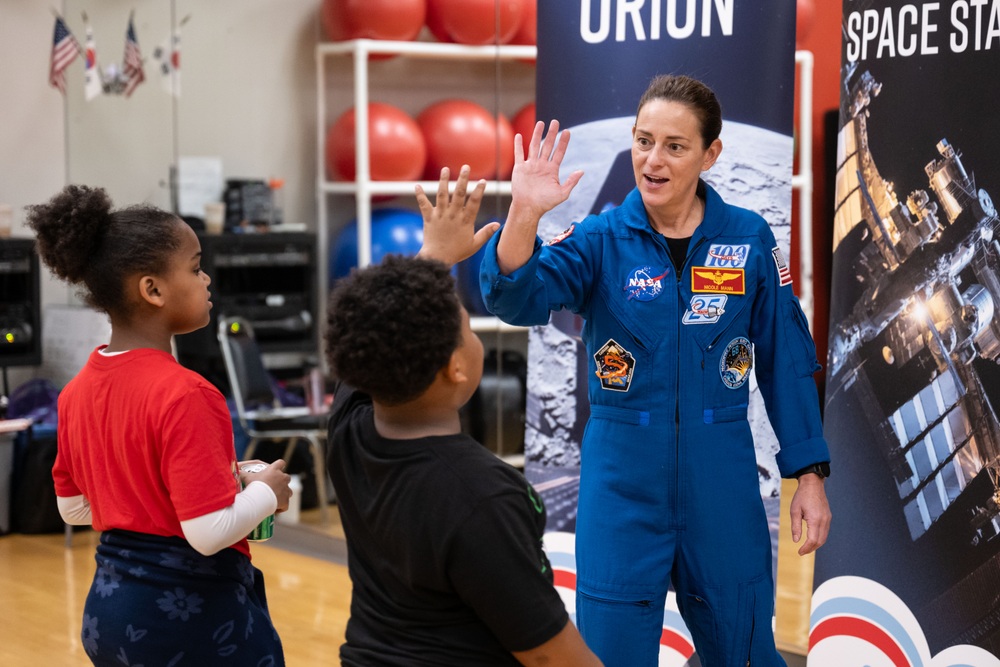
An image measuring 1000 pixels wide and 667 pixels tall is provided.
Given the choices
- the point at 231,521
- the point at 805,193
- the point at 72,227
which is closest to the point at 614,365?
the point at 231,521

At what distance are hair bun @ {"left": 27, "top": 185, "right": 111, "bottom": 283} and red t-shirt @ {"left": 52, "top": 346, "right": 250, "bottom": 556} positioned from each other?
6.7 inches

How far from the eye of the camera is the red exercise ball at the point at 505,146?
4.27 meters

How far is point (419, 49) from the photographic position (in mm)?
4973

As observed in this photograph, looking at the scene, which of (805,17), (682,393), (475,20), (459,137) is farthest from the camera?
(459,137)

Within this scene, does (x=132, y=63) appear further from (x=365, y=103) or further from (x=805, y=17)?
(x=805, y=17)

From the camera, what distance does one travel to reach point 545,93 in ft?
9.37

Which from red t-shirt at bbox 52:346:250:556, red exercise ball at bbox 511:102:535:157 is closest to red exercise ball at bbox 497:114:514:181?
red exercise ball at bbox 511:102:535:157

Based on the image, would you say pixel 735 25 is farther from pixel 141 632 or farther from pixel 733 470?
pixel 141 632

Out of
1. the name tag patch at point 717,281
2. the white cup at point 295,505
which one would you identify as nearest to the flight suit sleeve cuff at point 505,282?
the name tag patch at point 717,281

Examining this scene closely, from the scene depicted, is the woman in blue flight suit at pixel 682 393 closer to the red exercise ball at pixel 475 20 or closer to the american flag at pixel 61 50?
the red exercise ball at pixel 475 20

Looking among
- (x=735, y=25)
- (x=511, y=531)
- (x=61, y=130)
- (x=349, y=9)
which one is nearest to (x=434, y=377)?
(x=511, y=531)

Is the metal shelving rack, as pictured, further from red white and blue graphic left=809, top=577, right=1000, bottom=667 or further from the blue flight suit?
the blue flight suit

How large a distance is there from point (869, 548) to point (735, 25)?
4.31 feet

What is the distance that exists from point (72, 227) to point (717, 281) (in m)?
1.15
